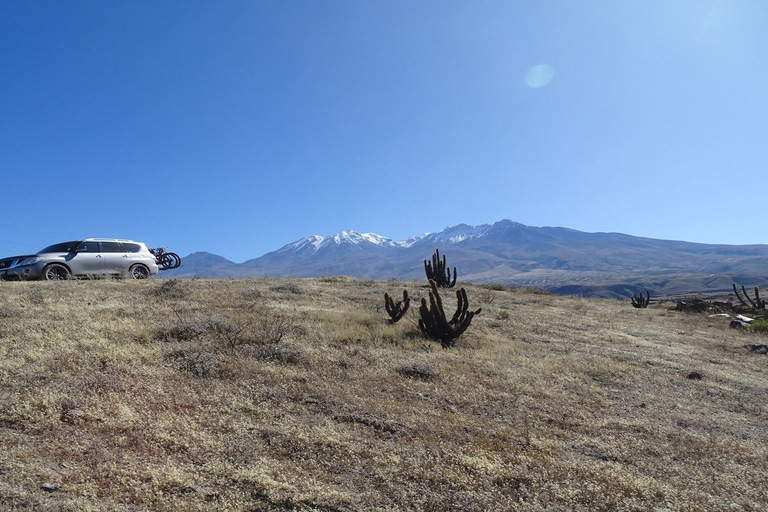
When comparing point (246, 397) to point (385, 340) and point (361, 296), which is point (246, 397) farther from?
point (361, 296)

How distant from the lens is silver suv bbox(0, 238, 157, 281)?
1480cm

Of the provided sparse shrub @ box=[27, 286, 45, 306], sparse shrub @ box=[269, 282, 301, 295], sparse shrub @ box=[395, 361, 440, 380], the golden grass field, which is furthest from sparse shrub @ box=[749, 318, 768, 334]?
sparse shrub @ box=[27, 286, 45, 306]

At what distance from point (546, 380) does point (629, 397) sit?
1391 millimetres

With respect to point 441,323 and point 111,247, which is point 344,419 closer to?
point 441,323

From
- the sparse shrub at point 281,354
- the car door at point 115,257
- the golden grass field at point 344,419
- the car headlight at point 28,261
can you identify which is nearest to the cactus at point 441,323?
the golden grass field at point 344,419

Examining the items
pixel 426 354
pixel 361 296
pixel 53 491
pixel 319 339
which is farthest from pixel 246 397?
pixel 361 296

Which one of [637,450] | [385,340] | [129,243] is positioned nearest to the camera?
[637,450]

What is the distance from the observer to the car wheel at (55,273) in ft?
48.8

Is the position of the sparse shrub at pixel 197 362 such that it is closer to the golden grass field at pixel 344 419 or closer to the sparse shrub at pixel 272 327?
the golden grass field at pixel 344 419

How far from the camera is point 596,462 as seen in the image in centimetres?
505

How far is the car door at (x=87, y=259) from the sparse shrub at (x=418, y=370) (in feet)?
44.6

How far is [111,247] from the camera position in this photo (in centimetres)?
1662

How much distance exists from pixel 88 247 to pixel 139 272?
6.53 feet

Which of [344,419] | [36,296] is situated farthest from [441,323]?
[36,296]
